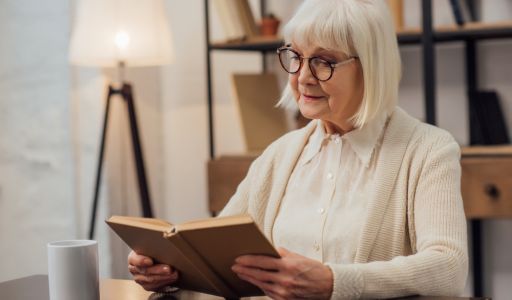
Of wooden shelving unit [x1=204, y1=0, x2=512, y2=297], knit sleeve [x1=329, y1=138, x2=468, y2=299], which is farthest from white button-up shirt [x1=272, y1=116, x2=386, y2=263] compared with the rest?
wooden shelving unit [x1=204, y1=0, x2=512, y2=297]

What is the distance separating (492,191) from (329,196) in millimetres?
1200

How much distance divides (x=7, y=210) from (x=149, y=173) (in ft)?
2.12

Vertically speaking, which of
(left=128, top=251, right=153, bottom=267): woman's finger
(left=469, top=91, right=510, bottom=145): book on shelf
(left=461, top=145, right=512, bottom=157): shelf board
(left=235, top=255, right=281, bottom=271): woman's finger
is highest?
(left=469, top=91, right=510, bottom=145): book on shelf

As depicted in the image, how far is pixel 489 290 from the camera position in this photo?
322cm

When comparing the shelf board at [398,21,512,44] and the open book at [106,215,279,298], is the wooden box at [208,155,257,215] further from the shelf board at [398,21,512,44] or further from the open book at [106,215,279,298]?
the open book at [106,215,279,298]

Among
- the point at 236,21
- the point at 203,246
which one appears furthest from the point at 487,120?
the point at 203,246

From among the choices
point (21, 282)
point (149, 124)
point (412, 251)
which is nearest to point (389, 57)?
point (412, 251)

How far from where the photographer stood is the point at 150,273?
5.04 feet

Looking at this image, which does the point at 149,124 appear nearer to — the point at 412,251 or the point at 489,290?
the point at 489,290

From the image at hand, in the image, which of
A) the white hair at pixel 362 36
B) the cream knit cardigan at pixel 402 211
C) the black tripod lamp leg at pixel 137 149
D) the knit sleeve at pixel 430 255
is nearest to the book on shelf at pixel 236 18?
the black tripod lamp leg at pixel 137 149

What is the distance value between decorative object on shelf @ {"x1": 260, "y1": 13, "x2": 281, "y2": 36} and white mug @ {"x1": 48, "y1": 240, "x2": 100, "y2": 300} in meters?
1.98

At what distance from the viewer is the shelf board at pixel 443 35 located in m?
2.81

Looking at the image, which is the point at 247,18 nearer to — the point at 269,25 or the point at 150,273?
the point at 269,25

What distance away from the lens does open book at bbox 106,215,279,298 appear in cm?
127
